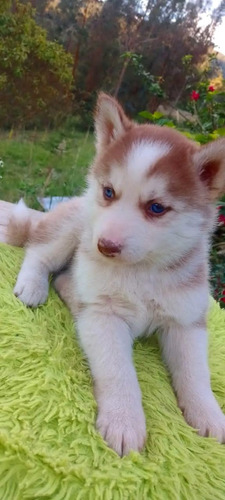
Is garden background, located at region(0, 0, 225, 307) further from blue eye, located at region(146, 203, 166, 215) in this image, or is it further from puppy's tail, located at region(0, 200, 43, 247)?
blue eye, located at region(146, 203, 166, 215)

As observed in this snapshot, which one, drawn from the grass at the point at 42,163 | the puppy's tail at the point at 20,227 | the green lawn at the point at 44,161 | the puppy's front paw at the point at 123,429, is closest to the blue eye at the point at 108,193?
the puppy's front paw at the point at 123,429

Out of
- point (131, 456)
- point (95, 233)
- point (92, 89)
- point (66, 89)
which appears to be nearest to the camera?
point (131, 456)

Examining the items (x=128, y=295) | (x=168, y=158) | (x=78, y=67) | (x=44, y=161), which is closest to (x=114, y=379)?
(x=128, y=295)

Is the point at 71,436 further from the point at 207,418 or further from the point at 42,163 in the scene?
the point at 42,163

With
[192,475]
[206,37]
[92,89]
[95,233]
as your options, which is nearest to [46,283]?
[95,233]

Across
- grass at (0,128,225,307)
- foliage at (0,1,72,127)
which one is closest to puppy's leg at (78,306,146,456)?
grass at (0,128,225,307)

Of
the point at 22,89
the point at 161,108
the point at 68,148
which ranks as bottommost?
the point at 68,148

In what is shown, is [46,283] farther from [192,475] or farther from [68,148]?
[68,148]
